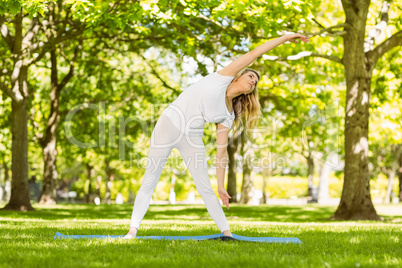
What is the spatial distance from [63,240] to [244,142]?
21825 millimetres

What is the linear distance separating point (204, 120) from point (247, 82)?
65cm

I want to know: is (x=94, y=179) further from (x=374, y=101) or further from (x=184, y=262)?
(x=184, y=262)

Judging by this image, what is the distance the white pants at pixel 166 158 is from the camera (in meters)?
5.86

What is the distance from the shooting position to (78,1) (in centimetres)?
1196

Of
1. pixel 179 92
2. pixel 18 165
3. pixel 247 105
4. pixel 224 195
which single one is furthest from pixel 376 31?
pixel 18 165

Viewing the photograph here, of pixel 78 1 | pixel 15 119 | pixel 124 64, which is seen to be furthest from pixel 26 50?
pixel 124 64

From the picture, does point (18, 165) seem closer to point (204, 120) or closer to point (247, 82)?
point (204, 120)

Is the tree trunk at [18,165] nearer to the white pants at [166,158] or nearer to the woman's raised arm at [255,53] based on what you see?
the white pants at [166,158]

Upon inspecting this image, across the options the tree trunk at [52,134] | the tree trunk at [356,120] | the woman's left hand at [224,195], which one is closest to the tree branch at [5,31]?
the tree trunk at [52,134]

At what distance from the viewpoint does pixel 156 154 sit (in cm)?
589

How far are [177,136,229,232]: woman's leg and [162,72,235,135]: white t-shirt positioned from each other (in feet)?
0.46

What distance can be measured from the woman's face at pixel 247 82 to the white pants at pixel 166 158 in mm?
763

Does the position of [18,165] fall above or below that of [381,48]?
below

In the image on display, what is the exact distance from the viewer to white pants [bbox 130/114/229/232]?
5859 millimetres
